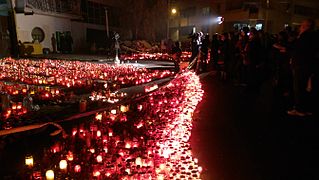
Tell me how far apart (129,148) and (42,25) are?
26864mm

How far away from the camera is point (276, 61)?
30.3 feet

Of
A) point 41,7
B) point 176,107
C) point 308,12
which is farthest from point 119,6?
point 176,107

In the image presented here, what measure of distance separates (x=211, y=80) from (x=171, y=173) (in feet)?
28.5

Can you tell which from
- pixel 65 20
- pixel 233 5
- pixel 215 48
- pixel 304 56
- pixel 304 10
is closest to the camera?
pixel 304 56

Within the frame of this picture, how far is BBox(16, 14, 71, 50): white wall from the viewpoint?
85.3 feet

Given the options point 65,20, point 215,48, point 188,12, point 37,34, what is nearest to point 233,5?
point 188,12

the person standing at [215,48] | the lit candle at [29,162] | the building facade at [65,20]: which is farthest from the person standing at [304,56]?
the building facade at [65,20]

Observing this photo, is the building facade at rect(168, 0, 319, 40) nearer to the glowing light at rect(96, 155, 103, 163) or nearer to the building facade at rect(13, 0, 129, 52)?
the building facade at rect(13, 0, 129, 52)

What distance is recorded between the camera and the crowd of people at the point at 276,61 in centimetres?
616

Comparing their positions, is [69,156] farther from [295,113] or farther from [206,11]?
[206,11]

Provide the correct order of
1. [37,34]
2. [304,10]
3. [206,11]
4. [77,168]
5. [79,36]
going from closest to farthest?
[77,168], [37,34], [79,36], [304,10], [206,11]

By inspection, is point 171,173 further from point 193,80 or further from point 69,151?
point 193,80

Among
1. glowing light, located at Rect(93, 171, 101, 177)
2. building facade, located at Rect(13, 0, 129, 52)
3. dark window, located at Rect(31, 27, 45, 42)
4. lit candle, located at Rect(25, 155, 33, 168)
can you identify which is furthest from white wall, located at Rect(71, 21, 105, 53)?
glowing light, located at Rect(93, 171, 101, 177)

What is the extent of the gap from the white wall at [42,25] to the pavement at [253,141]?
2299 centimetres
